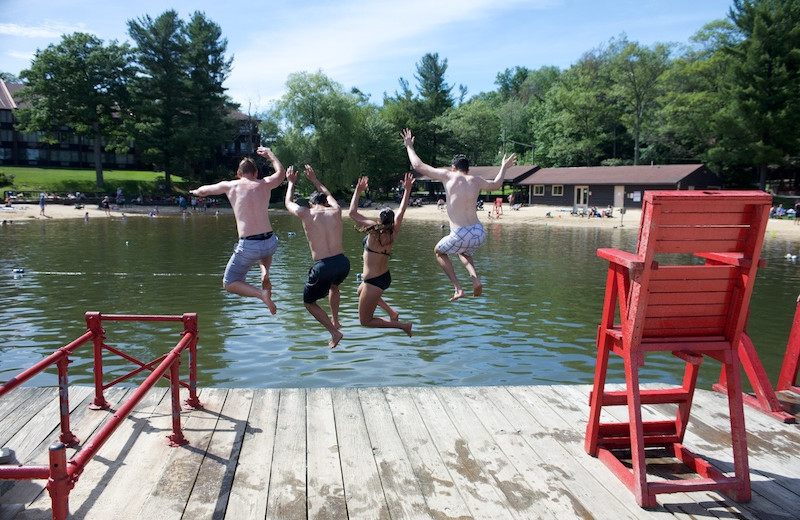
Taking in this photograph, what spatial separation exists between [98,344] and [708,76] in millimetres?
75455

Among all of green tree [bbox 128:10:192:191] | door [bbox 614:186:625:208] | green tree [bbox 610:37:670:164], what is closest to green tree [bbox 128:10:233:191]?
green tree [bbox 128:10:192:191]

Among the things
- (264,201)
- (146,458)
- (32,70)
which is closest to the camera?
(146,458)

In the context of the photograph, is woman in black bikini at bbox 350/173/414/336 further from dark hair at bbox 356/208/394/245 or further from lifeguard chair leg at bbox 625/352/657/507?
lifeguard chair leg at bbox 625/352/657/507

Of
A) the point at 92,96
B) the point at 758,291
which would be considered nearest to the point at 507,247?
the point at 758,291

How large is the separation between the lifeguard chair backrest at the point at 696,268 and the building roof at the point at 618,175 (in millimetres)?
60522

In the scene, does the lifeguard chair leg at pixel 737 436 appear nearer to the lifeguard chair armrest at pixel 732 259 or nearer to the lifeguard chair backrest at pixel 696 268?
the lifeguard chair backrest at pixel 696 268

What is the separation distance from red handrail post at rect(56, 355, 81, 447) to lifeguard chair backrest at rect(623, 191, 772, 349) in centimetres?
543

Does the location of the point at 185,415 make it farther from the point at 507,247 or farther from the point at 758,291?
the point at 507,247

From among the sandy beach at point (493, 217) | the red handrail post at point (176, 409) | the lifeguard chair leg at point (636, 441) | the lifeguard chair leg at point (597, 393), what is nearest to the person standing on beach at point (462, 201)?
the lifeguard chair leg at point (597, 393)

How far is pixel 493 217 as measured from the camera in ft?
201

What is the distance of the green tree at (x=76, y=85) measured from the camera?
205 feet

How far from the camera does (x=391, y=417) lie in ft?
23.6

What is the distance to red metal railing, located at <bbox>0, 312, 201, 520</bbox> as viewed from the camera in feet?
11.6

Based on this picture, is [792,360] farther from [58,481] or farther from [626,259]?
[58,481]
